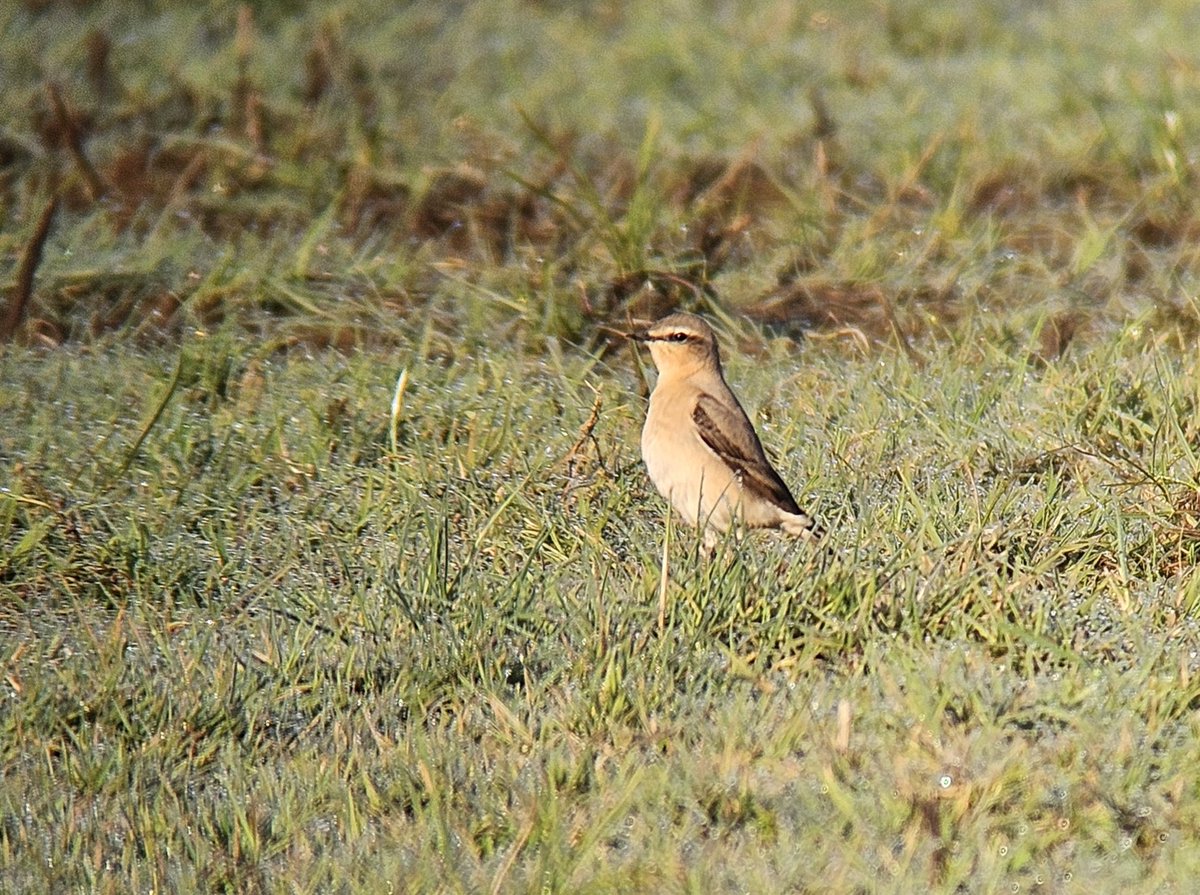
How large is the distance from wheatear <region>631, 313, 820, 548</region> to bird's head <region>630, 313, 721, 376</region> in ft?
0.33

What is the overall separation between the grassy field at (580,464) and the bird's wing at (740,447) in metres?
0.19

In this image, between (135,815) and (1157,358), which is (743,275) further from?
(135,815)

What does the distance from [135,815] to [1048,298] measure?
158 inches

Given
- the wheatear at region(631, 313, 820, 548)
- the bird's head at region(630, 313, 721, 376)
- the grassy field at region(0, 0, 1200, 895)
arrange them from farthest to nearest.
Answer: the bird's head at region(630, 313, 721, 376)
the wheatear at region(631, 313, 820, 548)
the grassy field at region(0, 0, 1200, 895)

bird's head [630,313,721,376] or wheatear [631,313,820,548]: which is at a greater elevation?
bird's head [630,313,721,376]

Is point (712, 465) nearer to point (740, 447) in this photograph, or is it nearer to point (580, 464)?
point (740, 447)

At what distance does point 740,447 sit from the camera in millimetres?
5008

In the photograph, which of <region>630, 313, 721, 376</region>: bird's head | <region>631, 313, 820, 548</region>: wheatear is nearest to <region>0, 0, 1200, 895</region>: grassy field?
<region>631, 313, 820, 548</region>: wheatear

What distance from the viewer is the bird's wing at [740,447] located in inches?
192

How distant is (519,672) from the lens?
436 centimetres

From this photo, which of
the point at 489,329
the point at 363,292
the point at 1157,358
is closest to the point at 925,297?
the point at 1157,358

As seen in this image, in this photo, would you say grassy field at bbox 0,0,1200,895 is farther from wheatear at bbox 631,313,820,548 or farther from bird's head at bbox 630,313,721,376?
bird's head at bbox 630,313,721,376

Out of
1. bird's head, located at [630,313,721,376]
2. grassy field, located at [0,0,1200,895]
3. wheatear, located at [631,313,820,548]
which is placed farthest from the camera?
bird's head, located at [630,313,721,376]

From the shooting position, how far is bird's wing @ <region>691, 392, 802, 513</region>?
4883 millimetres
